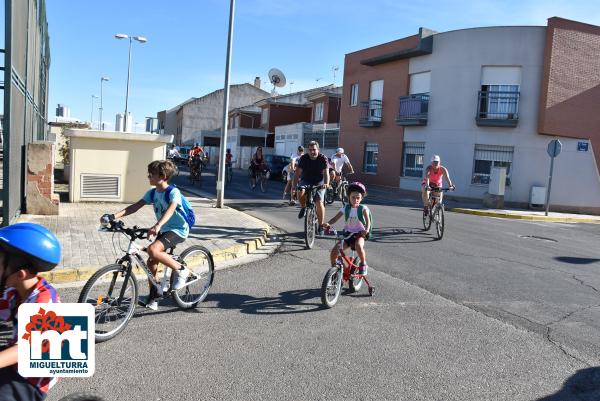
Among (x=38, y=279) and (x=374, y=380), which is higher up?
(x=38, y=279)

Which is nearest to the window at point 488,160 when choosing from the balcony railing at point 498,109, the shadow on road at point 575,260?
the balcony railing at point 498,109

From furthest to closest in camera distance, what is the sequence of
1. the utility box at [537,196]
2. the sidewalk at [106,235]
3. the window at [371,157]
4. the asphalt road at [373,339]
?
the window at [371,157]
the utility box at [537,196]
the sidewalk at [106,235]
the asphalt road at [373,339]

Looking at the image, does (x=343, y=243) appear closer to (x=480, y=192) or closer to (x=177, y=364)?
(x=177, y=364)

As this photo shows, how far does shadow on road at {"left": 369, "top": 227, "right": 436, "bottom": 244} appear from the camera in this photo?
1075 centimetres

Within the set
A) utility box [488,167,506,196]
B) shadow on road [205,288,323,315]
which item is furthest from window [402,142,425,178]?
shadow on road [205,288,323,315]

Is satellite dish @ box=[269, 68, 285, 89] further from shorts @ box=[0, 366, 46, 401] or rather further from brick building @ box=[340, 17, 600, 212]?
shorts @ box=[0, 366, 46, 401]

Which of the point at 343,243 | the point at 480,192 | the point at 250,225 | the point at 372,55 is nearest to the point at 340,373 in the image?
the point at 343,243

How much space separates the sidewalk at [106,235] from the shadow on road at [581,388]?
5.11 meters

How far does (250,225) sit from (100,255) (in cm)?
422

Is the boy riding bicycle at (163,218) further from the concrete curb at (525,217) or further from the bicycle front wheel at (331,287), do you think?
the concrete curb at (525,217)

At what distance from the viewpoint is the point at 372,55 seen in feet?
103

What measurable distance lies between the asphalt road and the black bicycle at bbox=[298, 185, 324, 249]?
0.85 meters

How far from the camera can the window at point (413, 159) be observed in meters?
27.2

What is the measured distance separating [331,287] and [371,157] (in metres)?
25.8
